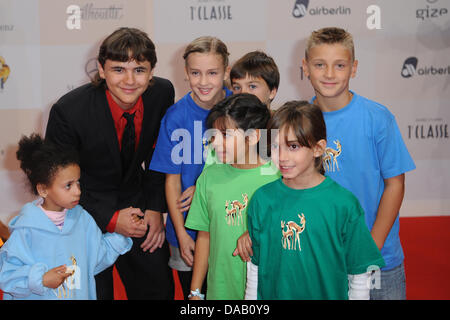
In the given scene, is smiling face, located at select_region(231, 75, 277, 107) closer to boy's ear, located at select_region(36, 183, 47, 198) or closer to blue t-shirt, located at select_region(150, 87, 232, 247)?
blue t-shirt, located at select_region(150, 87, 232, 247)

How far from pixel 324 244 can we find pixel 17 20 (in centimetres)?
368

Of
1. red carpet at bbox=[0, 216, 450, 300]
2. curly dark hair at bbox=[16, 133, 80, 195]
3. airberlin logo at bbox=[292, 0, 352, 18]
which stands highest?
airberlin logo at bbox=[292, 0, 352, 18]

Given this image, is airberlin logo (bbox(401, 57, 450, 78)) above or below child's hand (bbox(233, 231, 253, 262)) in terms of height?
above

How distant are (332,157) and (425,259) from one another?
7.07ft

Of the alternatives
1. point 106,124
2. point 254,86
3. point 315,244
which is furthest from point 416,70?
point 315,244

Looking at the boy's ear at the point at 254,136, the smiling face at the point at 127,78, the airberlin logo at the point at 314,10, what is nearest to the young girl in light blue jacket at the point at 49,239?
the smiling face at the point at 127,78

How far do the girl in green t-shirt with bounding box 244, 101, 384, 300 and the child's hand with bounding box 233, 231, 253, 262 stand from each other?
0.05m

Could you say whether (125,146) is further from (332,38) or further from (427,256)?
(427,256)

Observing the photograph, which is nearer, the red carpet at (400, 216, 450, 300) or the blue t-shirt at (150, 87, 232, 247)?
the blue t-shirt at (150, 87, 232, 247)

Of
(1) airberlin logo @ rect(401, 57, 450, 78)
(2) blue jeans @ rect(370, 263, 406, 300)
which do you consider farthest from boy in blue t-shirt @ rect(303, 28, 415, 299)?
(1) airberlin logo @ rect(401, 57, 450, 78)

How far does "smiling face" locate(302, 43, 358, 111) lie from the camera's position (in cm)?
188

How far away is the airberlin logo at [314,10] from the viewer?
431 centimetres
